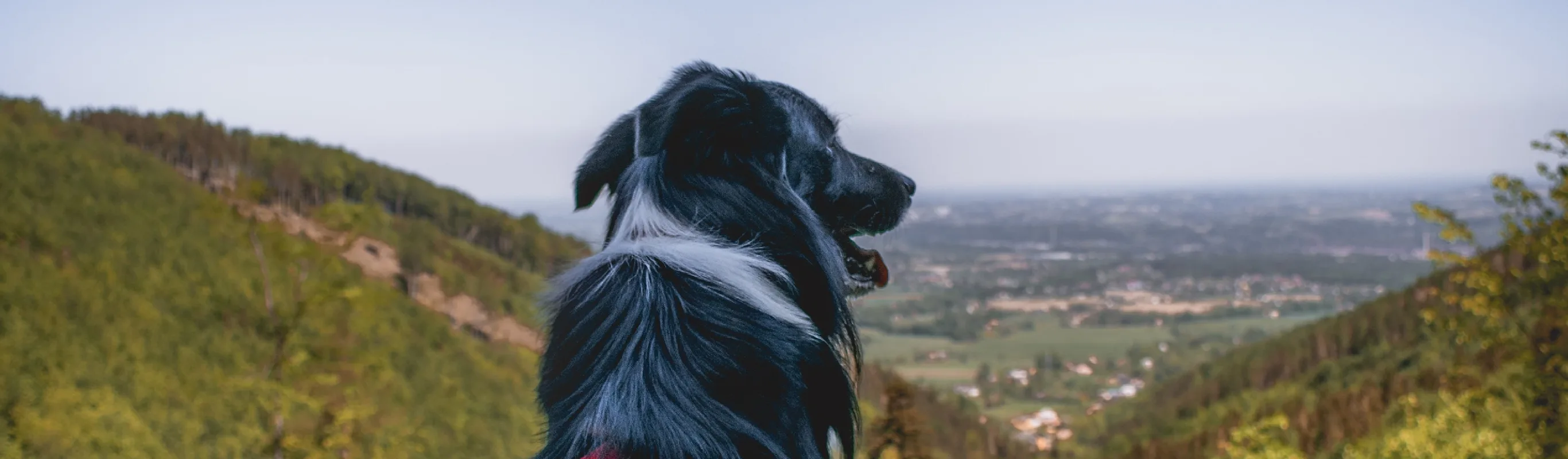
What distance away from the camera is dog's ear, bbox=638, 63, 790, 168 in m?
1.26

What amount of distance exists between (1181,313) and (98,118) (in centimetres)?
6832

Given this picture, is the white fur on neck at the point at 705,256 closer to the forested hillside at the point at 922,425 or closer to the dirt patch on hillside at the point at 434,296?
the forested hillside at the point at 922,425

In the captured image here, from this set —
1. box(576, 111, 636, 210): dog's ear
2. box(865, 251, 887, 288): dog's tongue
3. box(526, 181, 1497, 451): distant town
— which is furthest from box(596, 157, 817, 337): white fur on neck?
box(526, 181, 1497, 451): distant town

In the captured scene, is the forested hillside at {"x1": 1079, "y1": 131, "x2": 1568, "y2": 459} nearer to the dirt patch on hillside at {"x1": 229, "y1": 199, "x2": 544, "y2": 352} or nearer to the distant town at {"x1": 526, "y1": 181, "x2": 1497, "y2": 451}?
the dirt patch on hillside at {"x1": 229, "y1": 199, "x2": 544, "y2": 352}

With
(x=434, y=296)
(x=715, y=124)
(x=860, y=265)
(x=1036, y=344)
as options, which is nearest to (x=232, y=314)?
(x=434, y=296)

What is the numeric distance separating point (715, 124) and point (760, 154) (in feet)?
0.32

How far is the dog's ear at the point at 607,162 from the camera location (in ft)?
4.86

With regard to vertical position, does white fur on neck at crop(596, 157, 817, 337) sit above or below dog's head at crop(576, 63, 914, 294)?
below

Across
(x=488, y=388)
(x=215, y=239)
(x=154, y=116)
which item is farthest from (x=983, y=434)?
(x=154, y=116)

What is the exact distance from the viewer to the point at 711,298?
3.80 ft

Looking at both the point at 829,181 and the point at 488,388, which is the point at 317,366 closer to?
the point at 829,181

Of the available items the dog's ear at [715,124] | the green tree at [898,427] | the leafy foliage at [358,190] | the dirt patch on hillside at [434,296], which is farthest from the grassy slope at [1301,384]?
the dirt patch on hillside at [434,296]

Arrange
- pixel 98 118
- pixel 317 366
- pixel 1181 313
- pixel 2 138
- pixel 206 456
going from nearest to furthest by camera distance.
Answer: pixel 206 456 < pixel 317 366 < pixel 2 138 < pixel 98 118 < pixel 1181 313

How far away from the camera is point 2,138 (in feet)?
61.3
